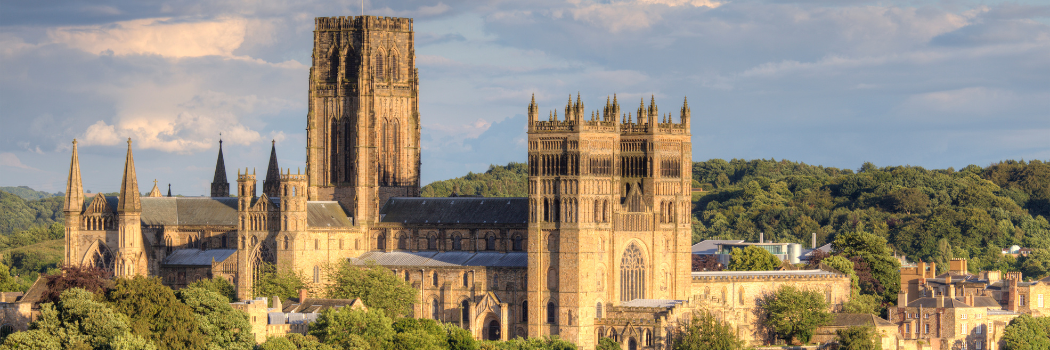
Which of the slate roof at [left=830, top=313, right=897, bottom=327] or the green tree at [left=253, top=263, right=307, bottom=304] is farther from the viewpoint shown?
the slate roof at [left=830, top=313, right=897, bottom=327]

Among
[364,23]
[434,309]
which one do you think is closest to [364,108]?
[364,23]

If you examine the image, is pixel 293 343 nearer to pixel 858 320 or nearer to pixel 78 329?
pixel 78 329

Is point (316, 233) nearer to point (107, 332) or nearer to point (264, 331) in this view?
point (264, 331)

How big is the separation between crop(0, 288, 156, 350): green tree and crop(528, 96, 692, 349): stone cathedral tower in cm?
2889

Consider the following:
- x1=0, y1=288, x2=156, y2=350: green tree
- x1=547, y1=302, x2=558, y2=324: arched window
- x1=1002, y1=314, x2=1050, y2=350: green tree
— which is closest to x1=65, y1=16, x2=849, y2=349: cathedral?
x1=547, y1=302, x2=558, y2=324: arched window

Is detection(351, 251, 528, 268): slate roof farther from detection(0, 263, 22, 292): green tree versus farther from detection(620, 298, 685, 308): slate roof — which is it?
detection(0, 263, 22, 292): green tree

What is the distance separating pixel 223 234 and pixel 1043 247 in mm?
Answer: 108243

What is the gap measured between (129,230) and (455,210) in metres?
24.6

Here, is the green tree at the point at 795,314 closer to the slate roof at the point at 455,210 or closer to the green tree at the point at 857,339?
the green tree at the point at 857,339

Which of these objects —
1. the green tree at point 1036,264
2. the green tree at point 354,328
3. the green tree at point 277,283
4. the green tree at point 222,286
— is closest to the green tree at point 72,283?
the green tree at point 222,286

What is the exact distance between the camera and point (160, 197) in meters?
130

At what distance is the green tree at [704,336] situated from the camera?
105 meters

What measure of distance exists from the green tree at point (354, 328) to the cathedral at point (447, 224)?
13.0 meters

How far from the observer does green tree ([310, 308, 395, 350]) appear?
99938 millimetres
